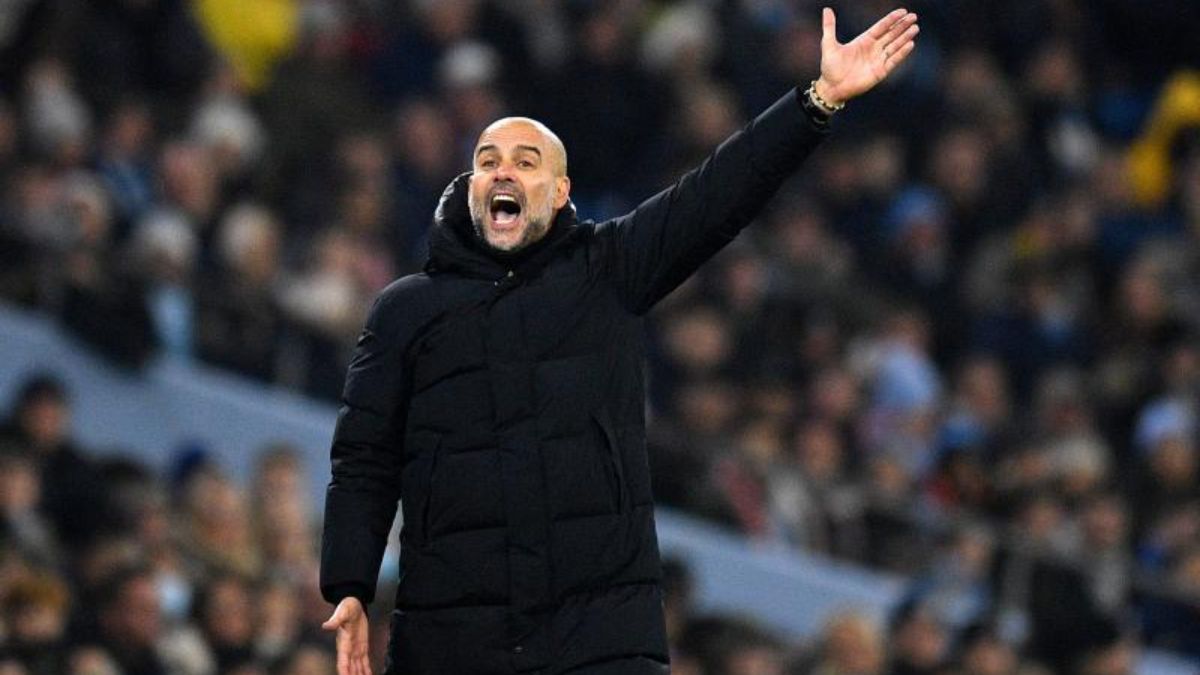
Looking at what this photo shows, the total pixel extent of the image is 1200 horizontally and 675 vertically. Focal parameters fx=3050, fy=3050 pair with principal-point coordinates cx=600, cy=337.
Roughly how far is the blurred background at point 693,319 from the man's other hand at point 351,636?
117 inches

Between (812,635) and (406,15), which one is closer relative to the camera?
(812,635)

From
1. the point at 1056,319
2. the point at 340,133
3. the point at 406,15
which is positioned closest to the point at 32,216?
the point at 340,133

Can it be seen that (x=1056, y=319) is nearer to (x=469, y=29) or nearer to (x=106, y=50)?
(x=469, y=29)

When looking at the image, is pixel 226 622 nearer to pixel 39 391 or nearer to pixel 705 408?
pixel 39 391

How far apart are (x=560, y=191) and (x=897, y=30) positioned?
2.55 feet

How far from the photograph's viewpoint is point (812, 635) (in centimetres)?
1354

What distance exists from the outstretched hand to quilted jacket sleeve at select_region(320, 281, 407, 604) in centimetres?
102

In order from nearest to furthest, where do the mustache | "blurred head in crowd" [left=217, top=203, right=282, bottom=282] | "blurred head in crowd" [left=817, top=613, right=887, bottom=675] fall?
1. the mustache
2. "blurred head in crowd" [left=817, top=613, right=887, bottom=675]
3. "blurred head in crowd" [left=217, top=203, right=282, bottom=282]

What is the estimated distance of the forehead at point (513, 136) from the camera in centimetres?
633

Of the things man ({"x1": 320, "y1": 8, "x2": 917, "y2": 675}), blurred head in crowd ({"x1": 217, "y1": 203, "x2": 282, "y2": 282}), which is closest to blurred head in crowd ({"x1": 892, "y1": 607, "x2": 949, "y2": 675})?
blurred head in crowd ({"x1": 217, "y1": 203, "x2": 282, "y2": 282})

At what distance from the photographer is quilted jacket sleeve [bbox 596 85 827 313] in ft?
20.5

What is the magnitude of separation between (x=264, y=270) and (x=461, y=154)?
A: 214 centimetres

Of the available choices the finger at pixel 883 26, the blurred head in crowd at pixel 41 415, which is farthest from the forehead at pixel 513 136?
the blurred head in crowd at pixel 41 415

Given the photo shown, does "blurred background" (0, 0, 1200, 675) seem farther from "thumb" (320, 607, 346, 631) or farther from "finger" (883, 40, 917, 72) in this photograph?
"finger" (883, 40, 917, 72)
